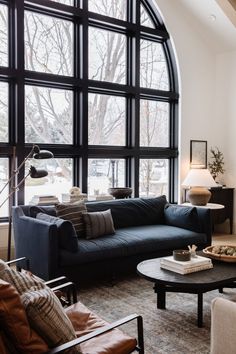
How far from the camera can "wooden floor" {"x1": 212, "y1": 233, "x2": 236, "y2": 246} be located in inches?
244

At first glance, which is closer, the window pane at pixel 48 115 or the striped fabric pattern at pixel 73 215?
the striped fabric pattern at pixel 73 215

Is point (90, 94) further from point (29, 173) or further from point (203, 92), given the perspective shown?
point (203, 92)

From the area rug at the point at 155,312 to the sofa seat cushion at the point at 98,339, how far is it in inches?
28.7

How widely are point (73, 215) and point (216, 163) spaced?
371 centimetres

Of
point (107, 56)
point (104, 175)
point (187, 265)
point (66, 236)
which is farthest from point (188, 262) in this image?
point (107, 56)

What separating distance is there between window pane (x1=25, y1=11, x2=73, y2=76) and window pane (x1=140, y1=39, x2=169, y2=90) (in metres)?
1.36

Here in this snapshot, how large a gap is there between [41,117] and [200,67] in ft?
10.5

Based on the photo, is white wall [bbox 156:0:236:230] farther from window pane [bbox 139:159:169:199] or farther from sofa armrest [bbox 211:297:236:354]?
sofa armrest [bbox 211:297:236:354]

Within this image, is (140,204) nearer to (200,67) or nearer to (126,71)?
(126,71)

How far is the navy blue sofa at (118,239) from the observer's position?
12.2ft

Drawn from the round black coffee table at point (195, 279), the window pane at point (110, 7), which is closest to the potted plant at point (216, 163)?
the window pane at point (110, 7)

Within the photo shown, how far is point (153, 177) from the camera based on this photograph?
6750mm

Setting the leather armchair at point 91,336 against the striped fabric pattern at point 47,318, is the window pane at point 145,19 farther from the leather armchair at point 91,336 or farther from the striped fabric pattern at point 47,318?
the striped fabric pattern at point 47,318

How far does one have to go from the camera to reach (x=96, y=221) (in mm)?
4336
